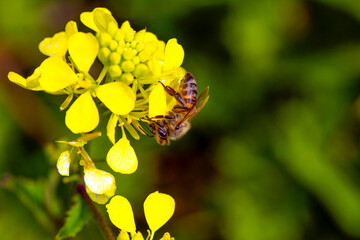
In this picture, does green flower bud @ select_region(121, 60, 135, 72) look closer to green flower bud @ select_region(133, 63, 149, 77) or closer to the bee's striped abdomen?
green flower bud @ select_region(133, 63, 149, 77)

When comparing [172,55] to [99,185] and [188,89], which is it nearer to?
[188,89]

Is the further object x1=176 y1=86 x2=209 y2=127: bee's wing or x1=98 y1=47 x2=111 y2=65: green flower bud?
x1=176 y1=86 x2=209 y2=127: bee's wing

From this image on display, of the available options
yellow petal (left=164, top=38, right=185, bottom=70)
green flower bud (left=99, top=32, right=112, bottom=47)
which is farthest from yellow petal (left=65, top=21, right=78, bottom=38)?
yellow petal (left=164, top=38, right=185, bottom=70)

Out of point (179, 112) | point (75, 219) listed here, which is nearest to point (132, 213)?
point (75, 219)

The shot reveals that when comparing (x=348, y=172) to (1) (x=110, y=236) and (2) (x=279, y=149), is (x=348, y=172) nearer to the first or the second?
(2) (x=279, y=149)

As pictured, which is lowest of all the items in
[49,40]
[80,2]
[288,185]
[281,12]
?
[288,185]

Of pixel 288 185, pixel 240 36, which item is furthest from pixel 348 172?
pixel 240 36
